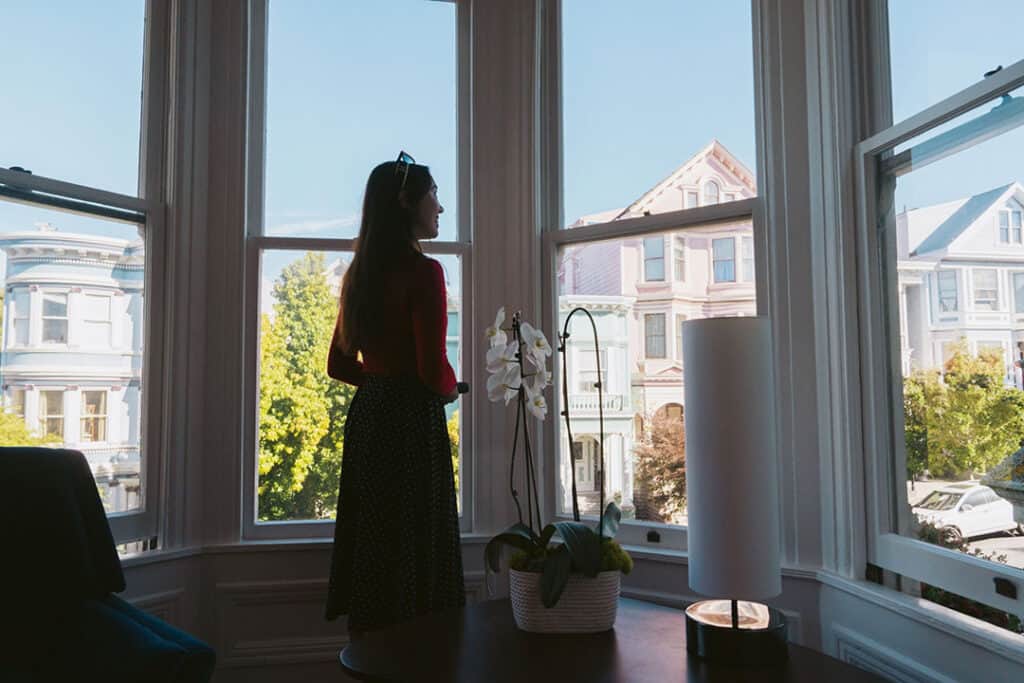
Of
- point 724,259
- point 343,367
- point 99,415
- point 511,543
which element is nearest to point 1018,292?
point 724,259

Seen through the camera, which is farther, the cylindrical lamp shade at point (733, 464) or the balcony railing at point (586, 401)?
the balcony railing at point (586, 401)

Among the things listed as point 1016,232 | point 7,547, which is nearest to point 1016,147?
point 1016,232

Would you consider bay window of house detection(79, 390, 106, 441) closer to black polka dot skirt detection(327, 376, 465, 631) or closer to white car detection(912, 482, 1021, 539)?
black polka dot skirt detection(327, 376, 465, 631)

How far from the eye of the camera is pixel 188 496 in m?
2.52

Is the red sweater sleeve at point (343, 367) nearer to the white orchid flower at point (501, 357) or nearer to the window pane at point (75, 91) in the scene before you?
the white orchid flower at point (501, 357)

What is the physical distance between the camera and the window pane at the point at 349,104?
8.91ft

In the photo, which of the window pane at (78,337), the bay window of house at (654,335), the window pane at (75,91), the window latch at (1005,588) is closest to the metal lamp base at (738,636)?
the window latch at (1005,588)

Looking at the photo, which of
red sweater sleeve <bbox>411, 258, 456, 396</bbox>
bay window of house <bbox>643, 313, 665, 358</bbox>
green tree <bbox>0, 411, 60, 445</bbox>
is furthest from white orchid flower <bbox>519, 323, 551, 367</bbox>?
green tree <bbox>0, 411, 60, 445</bbox>

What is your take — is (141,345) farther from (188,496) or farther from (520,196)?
(520,196)

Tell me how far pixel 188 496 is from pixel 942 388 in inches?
85.8

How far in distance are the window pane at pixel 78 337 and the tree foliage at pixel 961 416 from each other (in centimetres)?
221

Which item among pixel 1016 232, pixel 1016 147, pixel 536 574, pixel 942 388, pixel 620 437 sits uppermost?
pixel 1016 147

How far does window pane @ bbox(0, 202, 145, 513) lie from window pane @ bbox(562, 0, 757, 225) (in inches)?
57.7

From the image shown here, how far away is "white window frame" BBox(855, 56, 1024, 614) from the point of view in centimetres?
186
